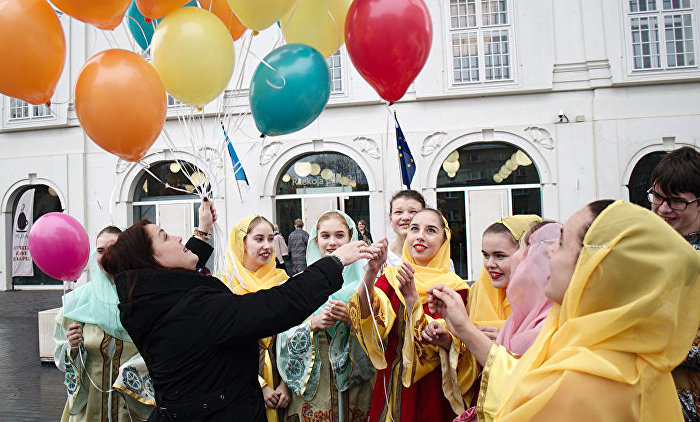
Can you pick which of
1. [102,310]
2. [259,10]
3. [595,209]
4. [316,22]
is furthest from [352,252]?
[102,310]

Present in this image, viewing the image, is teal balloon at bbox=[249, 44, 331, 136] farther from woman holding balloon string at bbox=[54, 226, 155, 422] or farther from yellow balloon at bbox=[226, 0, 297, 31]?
woman holding balloon string at bbox=[54, 226, 155, 422]

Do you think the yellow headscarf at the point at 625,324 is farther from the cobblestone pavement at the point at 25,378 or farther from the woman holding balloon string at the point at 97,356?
the cobblestone pavement at the point at 25,378

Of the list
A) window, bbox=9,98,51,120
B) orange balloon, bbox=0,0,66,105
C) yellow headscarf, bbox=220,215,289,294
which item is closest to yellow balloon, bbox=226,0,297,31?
orange balloon, bbox=0,0,66,105

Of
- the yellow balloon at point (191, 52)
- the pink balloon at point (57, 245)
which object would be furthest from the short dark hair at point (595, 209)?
the pink balloon at point (57, 245)

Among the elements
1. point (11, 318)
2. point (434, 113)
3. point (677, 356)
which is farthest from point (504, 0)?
point (11, 318)

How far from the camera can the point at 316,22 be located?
253 centimetres

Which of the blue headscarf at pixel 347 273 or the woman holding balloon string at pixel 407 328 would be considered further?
the blue headscarf at pixel 347 273

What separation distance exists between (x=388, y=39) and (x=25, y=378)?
5.61 m

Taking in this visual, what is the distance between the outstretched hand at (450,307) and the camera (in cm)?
164

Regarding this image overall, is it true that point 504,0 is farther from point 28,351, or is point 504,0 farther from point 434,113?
point 28,351

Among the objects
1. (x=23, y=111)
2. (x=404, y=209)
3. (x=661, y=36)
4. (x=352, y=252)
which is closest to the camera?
(x=352, y=252)

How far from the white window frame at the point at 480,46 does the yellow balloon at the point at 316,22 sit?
7.77 meters

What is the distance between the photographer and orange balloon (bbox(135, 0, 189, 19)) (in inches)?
84.7

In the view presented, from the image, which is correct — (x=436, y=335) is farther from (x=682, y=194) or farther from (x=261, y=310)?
(x=682, y=194)
